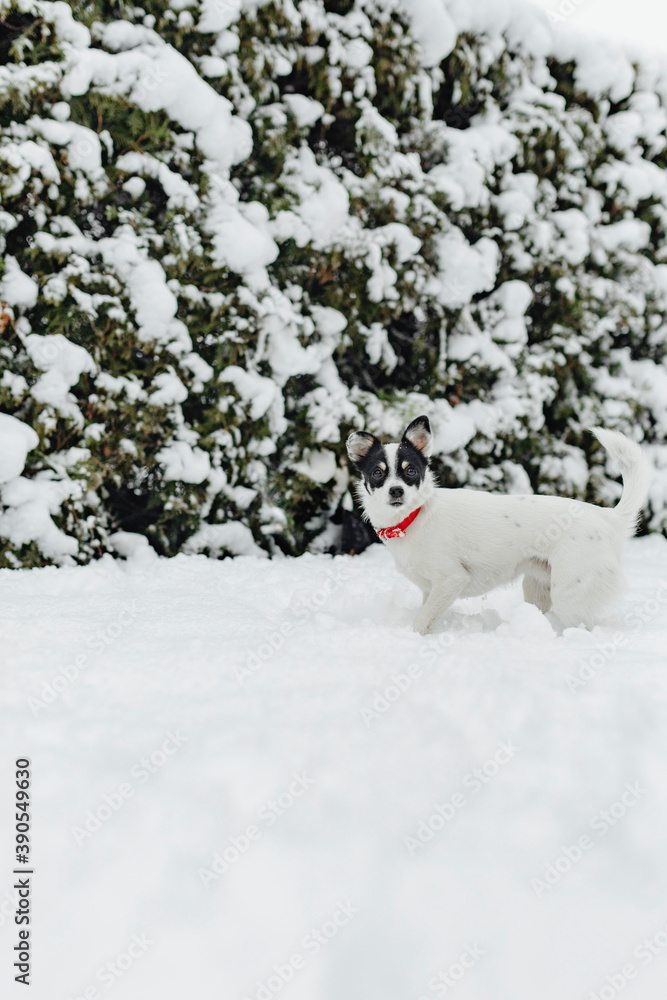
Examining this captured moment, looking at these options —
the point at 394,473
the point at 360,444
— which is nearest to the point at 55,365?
the point at 360,444

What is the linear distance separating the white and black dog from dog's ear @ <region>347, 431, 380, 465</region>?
0.01 meters

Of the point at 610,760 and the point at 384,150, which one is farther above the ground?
the point at 384,150

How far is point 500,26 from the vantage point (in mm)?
5145

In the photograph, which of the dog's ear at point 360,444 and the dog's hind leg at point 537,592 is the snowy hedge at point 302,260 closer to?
the dog's ear at point 360,444

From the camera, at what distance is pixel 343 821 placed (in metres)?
1.44

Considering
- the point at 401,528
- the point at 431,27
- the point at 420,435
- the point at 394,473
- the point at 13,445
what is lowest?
the point at 13,445

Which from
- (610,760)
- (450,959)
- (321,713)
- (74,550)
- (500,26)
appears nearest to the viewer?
(450,959)

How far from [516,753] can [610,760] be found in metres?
0.20

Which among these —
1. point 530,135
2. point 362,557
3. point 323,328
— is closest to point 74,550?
point 362,557

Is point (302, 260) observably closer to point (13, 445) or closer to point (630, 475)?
point (13, 445)

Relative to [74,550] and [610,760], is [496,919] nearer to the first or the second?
[610,760]

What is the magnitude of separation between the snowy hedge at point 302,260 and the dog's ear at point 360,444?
1388 mm

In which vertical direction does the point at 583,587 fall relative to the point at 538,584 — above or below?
above

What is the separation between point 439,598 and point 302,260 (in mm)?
2670
